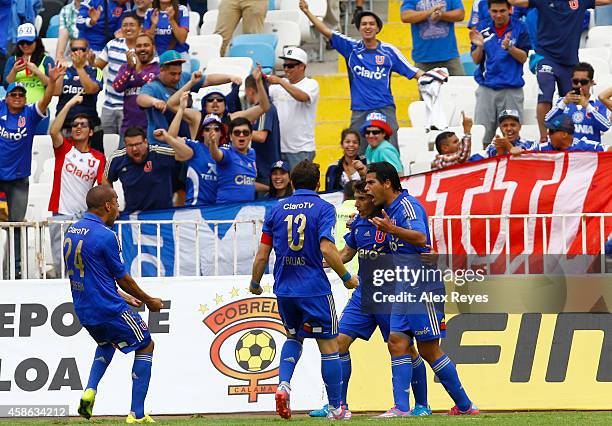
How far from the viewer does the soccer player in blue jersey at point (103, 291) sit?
1153 cm

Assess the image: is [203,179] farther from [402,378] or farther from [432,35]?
[402,378]

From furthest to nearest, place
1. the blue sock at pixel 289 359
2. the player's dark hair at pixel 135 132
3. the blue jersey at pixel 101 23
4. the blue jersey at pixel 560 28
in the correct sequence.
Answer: the blue jersey at pixel 101 23 → the blue jersey at pixel 560 28 → the player's dark hair at pixel 135 132 → the blue sock at pixel 289 359

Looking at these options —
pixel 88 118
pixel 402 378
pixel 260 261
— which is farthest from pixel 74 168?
pixel 402 378

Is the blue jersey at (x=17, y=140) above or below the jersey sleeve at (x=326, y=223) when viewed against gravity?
below

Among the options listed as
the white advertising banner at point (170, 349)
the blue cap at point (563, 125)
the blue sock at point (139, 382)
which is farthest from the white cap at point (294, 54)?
the blue sock at point (139, 382)

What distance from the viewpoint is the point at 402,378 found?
1170 cm

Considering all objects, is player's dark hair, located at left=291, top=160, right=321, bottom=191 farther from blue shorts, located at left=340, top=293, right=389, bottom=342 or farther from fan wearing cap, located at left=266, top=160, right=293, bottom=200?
fan wearing cap, located at left=266, top=160, right=293, bottom=200

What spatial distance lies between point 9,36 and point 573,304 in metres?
9.40

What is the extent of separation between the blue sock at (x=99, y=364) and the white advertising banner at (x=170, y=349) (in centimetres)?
195

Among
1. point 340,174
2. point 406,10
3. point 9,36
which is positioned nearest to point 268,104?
point 340,174

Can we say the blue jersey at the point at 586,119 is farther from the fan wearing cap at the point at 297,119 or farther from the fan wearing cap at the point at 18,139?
the fan wearing cap at the point at 18,139

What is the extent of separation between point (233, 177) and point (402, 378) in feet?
14.4

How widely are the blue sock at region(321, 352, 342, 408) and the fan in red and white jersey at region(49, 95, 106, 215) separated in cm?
466

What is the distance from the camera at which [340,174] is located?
15.5 m
